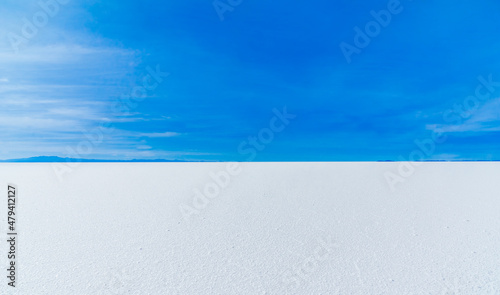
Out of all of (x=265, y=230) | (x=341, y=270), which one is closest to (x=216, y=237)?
(x=265, y=230)

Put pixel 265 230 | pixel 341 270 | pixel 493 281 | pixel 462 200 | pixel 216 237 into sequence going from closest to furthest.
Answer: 1. pixel 493 281
2. pixel 341 270
3. pixel 216 237
4. pixel 265 230
5. pixel 462 200

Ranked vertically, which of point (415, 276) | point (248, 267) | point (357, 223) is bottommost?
point (415, 276)

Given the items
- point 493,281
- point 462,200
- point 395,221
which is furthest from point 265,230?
point 462,200

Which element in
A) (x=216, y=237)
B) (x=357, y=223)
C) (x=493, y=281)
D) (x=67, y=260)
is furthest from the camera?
(x=357, y=223)

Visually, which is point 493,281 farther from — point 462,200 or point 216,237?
point 462,200

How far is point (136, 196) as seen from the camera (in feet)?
12.4

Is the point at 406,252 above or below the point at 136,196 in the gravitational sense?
below

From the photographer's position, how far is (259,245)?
1.99 metres

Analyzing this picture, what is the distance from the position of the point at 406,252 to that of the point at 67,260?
77.9 inches

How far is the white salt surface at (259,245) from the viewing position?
149cm

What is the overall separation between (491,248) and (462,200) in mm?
1735

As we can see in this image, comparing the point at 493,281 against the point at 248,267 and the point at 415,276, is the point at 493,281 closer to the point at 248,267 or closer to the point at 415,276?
the point at 415,276

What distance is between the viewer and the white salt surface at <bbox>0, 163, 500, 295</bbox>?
149 centimetres

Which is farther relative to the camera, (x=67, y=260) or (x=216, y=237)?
(x=216, y=237)
